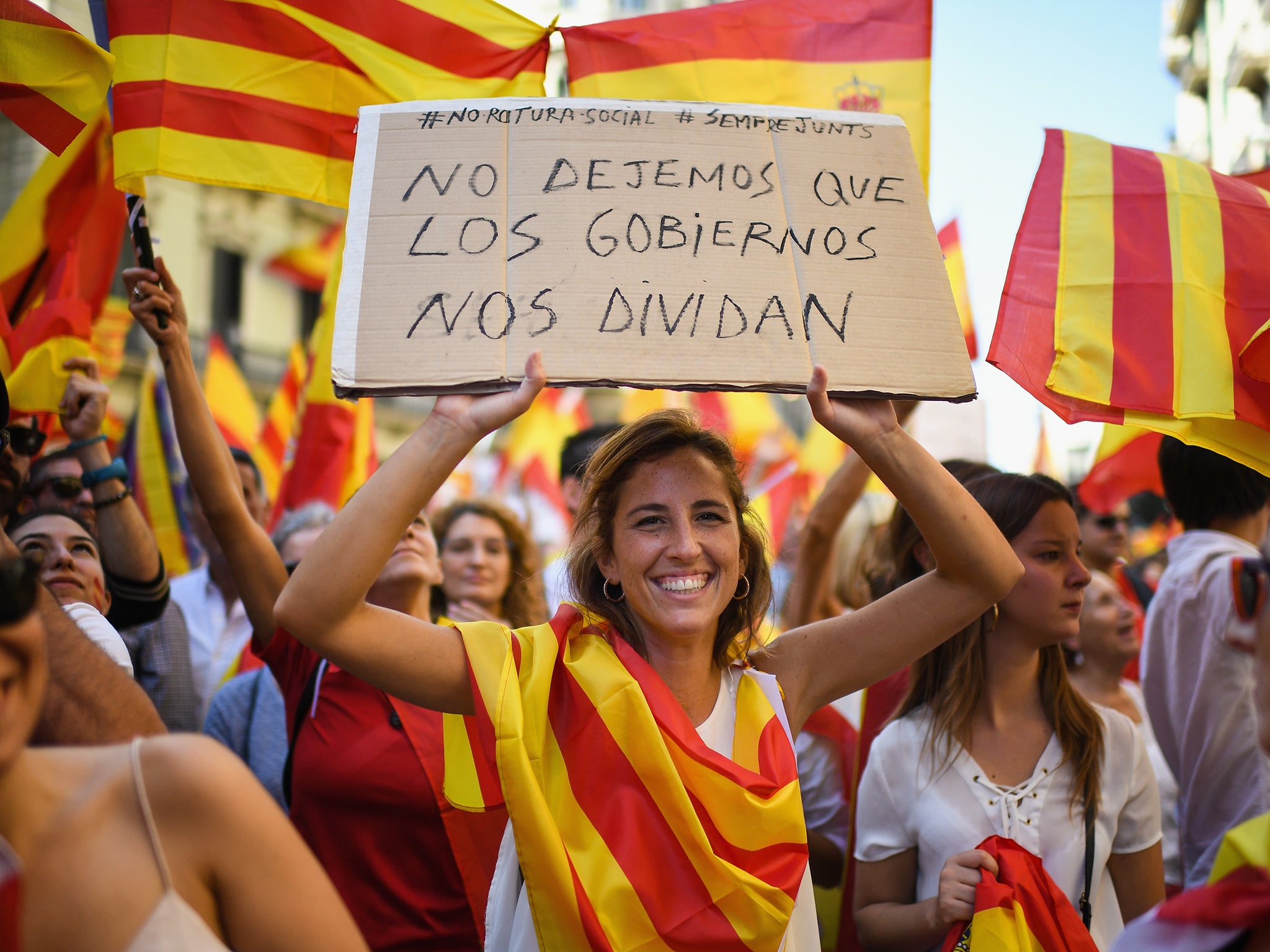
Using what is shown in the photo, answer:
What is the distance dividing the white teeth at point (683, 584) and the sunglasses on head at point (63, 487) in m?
2.06

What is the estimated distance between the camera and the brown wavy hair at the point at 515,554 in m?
4.17

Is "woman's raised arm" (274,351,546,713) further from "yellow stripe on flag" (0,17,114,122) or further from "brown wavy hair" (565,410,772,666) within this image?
"yellow stripe on flag" (0,17,114,122)

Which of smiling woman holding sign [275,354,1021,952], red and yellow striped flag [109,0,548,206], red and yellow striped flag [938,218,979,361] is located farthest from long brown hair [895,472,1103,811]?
red and yellow striped flag [938,218,979,361]

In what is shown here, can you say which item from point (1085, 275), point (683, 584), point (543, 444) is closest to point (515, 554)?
point (683, 584)

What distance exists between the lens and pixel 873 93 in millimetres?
3264

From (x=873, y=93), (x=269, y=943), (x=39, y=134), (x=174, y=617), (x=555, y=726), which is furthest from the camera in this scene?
(x=174, y=617)

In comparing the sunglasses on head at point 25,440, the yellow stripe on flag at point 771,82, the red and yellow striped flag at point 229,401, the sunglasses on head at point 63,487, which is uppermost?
the yellow stripe on flag at point 771,82

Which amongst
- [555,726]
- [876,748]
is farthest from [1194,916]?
[876,748]

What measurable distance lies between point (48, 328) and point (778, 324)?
2445 millimetres

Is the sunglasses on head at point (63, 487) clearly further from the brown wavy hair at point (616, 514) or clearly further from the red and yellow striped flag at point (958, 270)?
the red and yellow striped flag at point (958, 270)

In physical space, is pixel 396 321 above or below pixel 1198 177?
below

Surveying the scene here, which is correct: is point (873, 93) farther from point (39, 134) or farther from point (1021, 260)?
point (39, 134)

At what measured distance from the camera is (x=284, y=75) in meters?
2.99

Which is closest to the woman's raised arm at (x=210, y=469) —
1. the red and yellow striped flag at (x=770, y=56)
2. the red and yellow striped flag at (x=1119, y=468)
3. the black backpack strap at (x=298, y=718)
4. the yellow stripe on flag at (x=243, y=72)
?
the black backpack strap at (x=298, y=718)
